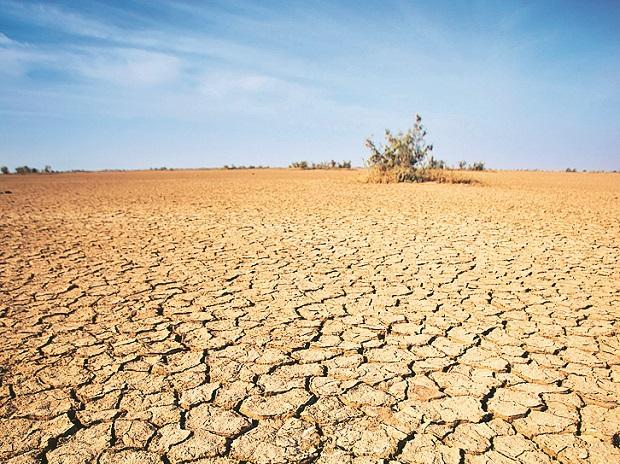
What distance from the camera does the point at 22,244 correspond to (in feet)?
17.4

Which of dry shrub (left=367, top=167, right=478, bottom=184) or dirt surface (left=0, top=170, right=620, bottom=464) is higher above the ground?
dry shrub (left=367, top=167, right=478, bottom=184)

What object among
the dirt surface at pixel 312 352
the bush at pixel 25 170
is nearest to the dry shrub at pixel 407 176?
the dirt surface at pixel 312 352

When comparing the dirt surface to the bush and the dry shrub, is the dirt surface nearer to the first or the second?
the dry shrub

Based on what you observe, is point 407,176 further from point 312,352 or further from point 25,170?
point 25,170

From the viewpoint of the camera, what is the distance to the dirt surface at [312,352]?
63.1 inches

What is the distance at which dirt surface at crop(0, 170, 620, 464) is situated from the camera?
160 centimetres

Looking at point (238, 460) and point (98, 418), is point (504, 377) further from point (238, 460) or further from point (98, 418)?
point (98, 418)

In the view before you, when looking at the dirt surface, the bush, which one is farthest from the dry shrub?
the bush

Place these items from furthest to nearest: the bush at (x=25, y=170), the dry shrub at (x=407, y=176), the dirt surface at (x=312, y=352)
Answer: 1. the bush at (x=25, y=170)
2. the dry shrub at (x=407, y=176)
3. the dirt surface at (x=312, y=352)

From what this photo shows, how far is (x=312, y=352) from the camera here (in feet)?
7.58

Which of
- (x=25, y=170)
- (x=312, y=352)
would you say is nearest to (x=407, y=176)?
(x=312, y=352)

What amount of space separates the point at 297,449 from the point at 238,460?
22 centimetres

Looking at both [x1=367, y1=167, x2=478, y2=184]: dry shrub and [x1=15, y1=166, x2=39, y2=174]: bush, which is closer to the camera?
[x1=367, y1=167, x2=478, y2=184]: dry shrub

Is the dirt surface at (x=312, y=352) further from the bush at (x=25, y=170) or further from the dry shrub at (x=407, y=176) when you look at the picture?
the bush at (x=25, y=170)
